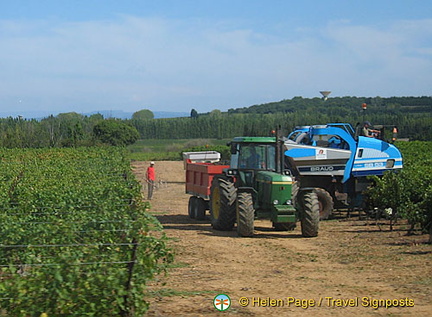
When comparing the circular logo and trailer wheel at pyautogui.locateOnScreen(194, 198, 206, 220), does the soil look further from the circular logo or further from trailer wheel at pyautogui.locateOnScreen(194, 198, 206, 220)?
trailer wheel at pyautogui.locateOnScreen(194, 198, 206, 220)

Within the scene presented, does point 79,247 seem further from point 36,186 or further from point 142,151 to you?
point 142,151

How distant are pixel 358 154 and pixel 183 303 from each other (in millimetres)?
11515

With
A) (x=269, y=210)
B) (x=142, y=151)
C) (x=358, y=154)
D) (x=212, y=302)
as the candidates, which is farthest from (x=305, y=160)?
(x=142, y=151)

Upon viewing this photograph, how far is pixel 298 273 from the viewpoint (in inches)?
431

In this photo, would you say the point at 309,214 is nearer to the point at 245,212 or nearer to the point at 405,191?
the point at 245,212

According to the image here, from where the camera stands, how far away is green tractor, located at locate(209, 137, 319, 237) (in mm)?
14672

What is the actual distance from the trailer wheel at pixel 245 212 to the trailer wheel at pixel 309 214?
45.7 inches

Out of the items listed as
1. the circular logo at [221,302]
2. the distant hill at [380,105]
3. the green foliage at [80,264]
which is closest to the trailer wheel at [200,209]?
the green foliage at [80,264]

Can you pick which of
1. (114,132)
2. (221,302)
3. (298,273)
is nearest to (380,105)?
(114,132)

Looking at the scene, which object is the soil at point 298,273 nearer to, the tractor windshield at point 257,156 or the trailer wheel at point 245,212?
the trailer wheel at point 245,212

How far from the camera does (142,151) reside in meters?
76.7

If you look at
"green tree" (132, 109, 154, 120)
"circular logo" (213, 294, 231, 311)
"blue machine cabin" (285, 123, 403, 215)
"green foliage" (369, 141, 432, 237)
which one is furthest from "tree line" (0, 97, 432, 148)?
"green tree" (132, 109, 154, 120)

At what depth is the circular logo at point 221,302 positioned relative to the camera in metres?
8.38

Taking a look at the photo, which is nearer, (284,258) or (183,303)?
(183,303)
